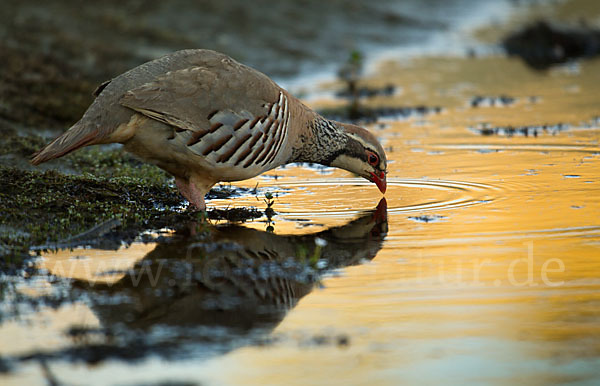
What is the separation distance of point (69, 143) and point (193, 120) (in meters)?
1.00

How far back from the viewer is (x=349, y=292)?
18.8ft

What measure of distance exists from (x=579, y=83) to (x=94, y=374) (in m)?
13.8

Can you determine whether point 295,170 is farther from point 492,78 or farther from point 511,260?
point 492,78

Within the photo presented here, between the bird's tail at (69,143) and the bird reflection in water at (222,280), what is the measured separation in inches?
40.2

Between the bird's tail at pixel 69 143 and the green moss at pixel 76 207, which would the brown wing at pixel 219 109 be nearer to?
the bird's tail at pixel 69 143

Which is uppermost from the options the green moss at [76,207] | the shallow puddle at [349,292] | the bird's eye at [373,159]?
the bird's eye at [373,159]

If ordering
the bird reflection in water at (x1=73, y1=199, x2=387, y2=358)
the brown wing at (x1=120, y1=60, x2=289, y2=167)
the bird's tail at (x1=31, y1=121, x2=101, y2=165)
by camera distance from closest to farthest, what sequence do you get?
the bird reflection in water at (x1=73, y1=199, x2=387, y2=358)
the bird's tail at (x1=31, y1=121, x2=101, y2=165)
the brown wing at (x1=120, y1=60, x2=289, y2=167)

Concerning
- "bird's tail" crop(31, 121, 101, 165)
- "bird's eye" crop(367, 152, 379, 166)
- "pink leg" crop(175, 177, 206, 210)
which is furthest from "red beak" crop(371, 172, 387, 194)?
"bird's tail" crop(31, 121, 101, 165)

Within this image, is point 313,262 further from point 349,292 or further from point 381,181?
point 381,181

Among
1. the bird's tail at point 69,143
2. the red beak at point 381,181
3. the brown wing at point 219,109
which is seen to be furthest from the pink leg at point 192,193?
the red beak at point 381,181

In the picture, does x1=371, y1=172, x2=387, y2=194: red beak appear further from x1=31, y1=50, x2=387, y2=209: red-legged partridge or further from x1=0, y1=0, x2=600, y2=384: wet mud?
x1=31, y1=50, x2=387, y2=209: red-legged partridge

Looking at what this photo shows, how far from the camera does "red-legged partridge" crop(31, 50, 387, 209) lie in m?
7.14

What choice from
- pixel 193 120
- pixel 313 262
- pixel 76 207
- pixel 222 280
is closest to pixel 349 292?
pixel 313 262

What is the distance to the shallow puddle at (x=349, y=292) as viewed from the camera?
457 cm
